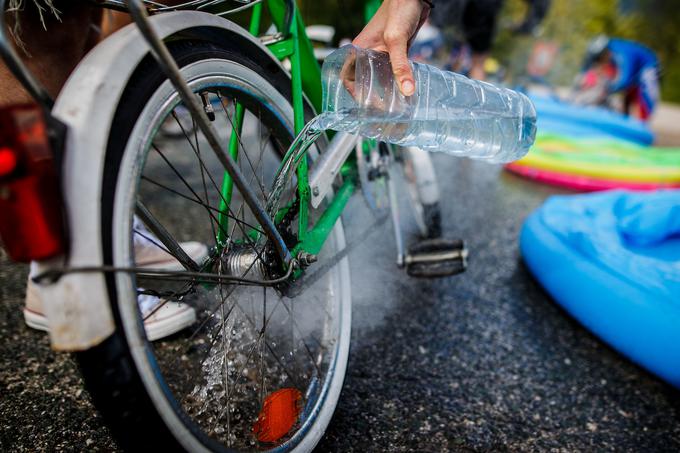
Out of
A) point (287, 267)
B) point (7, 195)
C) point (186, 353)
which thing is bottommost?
point (186, 353)

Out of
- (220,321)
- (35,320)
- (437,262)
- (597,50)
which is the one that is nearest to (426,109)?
(437,262)

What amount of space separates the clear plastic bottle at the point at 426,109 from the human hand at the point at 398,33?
4 centimetres

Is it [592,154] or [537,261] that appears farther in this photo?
[592,154]

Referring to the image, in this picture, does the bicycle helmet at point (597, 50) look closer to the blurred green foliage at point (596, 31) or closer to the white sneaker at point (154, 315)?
the white sneaker at point (154, 315)

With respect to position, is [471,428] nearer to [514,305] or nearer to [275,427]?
[275,427]

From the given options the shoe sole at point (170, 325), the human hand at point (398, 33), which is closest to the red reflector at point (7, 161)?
the human hand at point (398, 33)

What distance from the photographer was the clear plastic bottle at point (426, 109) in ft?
3.79

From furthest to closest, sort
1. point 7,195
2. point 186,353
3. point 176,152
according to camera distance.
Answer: point 176,152
point 186,353
point 7,195

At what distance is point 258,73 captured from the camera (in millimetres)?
1093

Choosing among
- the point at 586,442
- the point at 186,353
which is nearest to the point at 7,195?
the point at 186,353

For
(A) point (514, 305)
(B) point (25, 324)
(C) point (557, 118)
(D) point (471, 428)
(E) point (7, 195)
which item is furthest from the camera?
(C) point (557, 118)

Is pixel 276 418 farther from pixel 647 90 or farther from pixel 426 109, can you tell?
pixel 647 90

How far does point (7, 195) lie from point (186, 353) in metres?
1.03

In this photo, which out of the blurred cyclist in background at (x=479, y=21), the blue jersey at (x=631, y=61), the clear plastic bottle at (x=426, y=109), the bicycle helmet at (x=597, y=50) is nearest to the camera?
the clear plastic bottle at (x=426, y=109)
